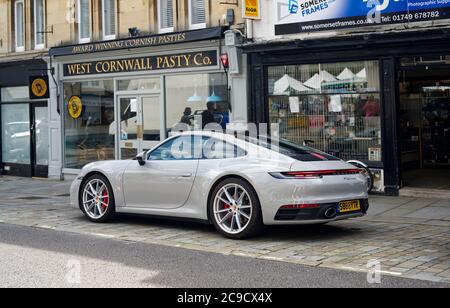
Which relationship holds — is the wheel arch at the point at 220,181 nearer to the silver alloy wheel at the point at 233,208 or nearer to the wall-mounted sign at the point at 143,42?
the silver alloy wheel at the point at 233,208

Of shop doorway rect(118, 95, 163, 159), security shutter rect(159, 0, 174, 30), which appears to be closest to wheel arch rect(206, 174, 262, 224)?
shop doorway rect(118, 95, 163, 159)

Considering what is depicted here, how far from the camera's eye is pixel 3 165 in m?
19.1

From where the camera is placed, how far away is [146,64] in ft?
50.8

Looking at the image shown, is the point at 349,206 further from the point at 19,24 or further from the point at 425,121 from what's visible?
the point at 19,24

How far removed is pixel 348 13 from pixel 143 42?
17.7 feet

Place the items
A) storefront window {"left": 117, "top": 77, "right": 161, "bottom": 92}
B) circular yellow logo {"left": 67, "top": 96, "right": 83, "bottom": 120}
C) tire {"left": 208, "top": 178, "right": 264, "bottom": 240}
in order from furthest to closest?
1. circular yellow logo {"left": 67, "top": 96, "right": 83, "bottom": 120}
2. storefront window {"left": 117, "top": 77, "right": 161, "bottom": 92}
3. tire {"left": 208, "top": 178, "right": 264, "bottom": 240}

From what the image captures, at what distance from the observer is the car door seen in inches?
328

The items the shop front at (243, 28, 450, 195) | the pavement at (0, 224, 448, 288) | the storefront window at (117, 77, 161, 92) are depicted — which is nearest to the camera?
the pavement at (0, 224, 448, 288)

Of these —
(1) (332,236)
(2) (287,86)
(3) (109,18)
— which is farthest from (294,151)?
(3) (109,18)

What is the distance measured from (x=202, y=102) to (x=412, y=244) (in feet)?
27.0

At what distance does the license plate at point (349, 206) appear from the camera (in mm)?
7631

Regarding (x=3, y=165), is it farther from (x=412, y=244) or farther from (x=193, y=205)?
(x=412, y=244)

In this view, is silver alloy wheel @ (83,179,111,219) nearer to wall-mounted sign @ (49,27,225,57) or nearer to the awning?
the awning
